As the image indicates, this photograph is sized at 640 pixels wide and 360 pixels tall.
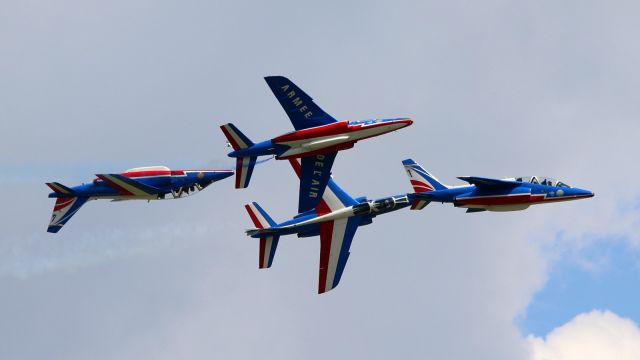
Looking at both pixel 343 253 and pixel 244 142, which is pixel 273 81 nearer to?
pixel 244 142

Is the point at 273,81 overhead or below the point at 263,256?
overhead

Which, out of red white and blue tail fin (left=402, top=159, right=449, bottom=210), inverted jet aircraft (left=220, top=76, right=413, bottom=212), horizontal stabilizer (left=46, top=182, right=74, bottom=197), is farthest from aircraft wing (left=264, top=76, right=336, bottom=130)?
horizontal stabilizer (left=46, top=182, right=74, bottom=197)

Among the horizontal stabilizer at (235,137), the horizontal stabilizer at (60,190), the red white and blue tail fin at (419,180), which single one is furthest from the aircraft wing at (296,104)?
the horizontal stabilizer at (60,190)

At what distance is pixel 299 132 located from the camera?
408 feet

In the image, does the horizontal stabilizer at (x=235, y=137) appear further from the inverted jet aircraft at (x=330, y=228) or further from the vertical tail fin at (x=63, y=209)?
the vertical tail fin at (x=63, y=209)

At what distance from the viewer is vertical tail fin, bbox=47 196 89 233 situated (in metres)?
134

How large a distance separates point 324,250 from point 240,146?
14.7 metres

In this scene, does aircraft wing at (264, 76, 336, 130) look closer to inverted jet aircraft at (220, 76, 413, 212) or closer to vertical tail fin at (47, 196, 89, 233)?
inverted jet aircraft at (220, 76, 413, 212)

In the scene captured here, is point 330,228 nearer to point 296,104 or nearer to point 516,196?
point 296,104

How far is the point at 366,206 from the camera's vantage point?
13425cm

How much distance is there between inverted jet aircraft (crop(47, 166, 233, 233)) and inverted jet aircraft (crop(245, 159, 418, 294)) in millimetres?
7150

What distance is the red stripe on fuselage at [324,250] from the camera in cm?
13338

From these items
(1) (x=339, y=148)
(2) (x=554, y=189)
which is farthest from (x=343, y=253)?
(2) (x=554, y=189)

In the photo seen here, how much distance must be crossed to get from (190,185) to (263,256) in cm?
926
